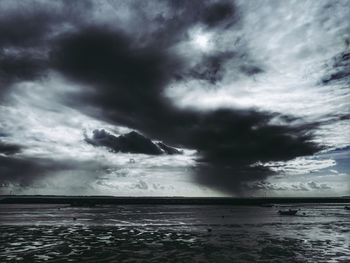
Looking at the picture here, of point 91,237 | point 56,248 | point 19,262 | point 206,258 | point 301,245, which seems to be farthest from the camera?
point 91,237

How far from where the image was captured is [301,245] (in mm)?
44875

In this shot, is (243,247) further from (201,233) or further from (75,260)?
(75,260)

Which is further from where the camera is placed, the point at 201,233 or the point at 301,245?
the point at 201,233

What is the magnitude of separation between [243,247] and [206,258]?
828 cm

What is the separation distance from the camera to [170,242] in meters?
47.3

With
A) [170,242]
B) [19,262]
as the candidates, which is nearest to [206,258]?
[170,242]

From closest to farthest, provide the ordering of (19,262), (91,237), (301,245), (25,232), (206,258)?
1. (19,262)
2. (206,258)
3. (301,245)
4. (91,237)
5. (25,232)

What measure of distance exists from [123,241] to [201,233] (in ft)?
48.5

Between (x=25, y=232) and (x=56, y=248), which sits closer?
(x=56, y=248)

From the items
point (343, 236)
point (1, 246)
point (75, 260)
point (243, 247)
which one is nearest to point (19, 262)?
point (75, 260)

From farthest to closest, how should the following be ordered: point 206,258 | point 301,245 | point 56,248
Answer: point 301,245, point 56,248, point 206,258

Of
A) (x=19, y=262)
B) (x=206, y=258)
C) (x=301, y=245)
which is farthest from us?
(x=301, y=245)

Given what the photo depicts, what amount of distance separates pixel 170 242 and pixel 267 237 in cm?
1498

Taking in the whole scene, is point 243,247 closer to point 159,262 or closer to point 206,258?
point 206,258
